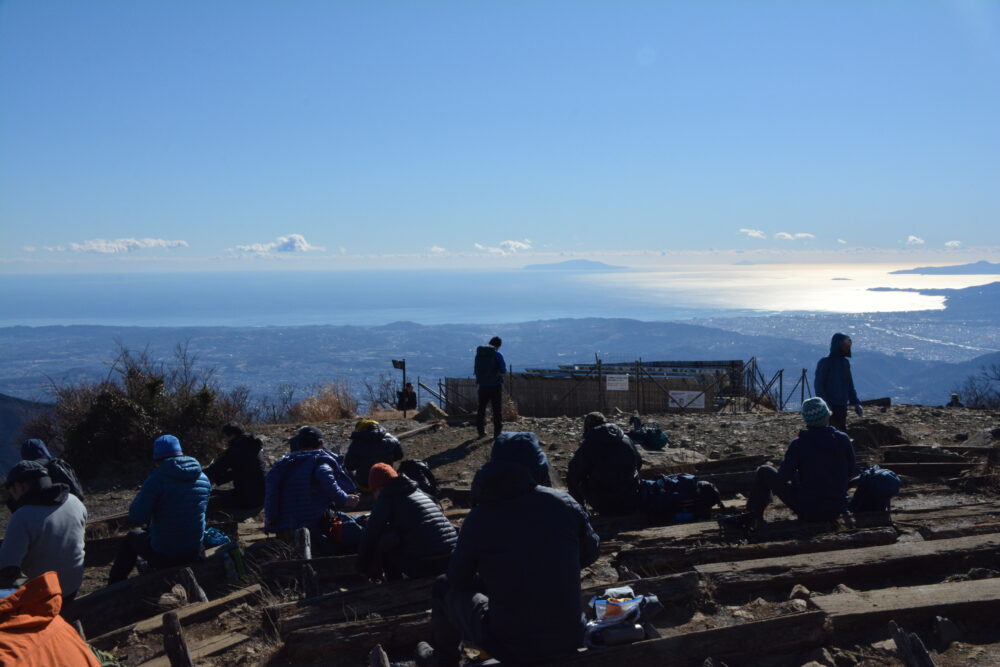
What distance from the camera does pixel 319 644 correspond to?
15.1 ft

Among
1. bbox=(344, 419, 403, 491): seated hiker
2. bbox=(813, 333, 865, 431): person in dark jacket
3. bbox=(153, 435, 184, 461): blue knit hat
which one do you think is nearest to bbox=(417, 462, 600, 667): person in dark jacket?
bbox=(153, 435, 184, 461): blue knit hat

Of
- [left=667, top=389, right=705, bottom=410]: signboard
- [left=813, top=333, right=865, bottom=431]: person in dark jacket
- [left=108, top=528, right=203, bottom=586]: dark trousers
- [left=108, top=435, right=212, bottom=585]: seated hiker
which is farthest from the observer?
[left=667, top=389, right=705, bottom=410]: signboard

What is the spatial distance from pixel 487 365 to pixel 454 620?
28.7 feet

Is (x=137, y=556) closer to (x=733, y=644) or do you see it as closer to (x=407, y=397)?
(x=733, y=644)

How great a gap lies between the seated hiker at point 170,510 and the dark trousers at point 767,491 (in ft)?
16.1

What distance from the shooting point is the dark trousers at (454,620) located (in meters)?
3.90

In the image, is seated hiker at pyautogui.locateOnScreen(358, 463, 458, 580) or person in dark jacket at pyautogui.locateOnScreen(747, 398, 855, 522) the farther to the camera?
person in dark jacket at pyautogui.locateOnScreen(747, 398, 855, 522)

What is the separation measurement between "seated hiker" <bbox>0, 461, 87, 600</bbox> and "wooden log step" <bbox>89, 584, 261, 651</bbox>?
522 mm

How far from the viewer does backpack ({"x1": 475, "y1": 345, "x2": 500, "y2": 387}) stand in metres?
12.8

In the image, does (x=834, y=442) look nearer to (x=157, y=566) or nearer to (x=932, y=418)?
(x=157, y=566)

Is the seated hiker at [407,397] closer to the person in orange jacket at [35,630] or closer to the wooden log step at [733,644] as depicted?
the wooden log step at [733,644]

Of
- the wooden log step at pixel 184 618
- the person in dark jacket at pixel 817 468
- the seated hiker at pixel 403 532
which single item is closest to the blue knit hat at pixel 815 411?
the person in dark jacket at pixel 817 468

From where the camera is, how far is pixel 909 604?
468 centimetres

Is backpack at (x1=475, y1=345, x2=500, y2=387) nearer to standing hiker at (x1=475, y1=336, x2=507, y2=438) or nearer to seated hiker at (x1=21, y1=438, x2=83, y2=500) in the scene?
standing hiker at (x1=475, y1=336, x2=507, y2=438)
